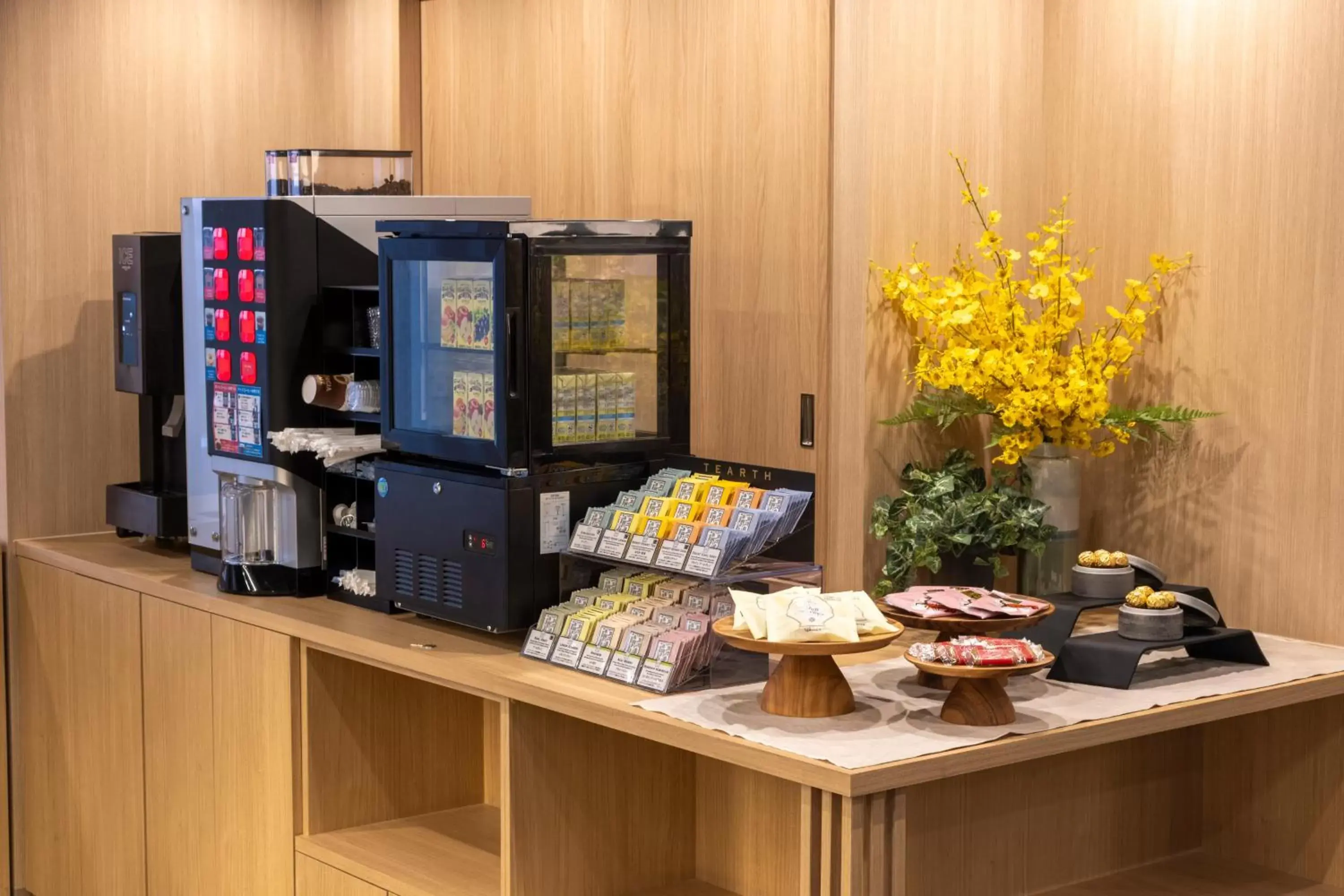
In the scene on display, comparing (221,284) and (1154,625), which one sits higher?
(221,284)

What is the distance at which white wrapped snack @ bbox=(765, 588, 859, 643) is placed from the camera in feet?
8.45

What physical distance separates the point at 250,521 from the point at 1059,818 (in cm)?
193

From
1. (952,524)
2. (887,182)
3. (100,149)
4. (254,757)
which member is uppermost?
(100,149)

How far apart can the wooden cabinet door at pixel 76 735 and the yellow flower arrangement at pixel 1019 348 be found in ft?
6.44

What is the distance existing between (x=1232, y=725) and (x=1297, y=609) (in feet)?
0.94

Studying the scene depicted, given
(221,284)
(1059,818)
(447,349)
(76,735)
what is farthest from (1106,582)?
(76,735)

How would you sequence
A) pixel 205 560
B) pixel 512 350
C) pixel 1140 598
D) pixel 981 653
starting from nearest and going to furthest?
pixel 981 653, pixel 1140 598, pixel 512 350, pixel 205 560

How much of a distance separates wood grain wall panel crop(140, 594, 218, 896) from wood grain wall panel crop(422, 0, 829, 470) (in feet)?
4.09

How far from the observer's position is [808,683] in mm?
2633

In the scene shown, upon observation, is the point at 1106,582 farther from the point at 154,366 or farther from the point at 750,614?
the point at 154,366

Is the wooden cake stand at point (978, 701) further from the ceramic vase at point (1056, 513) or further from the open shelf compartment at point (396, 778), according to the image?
the open shelf compartment at point (396, 778)

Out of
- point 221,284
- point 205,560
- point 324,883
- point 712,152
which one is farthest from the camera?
point 205,560

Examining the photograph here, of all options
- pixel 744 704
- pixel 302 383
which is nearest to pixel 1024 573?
pixel 744 704

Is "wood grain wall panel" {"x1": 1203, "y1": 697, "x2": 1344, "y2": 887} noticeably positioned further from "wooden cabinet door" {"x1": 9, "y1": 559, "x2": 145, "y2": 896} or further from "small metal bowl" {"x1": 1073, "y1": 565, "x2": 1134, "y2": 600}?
"wooden cabinet door" {"x1": 9, "y1": 559, "x2": 145, "y2": 896}
